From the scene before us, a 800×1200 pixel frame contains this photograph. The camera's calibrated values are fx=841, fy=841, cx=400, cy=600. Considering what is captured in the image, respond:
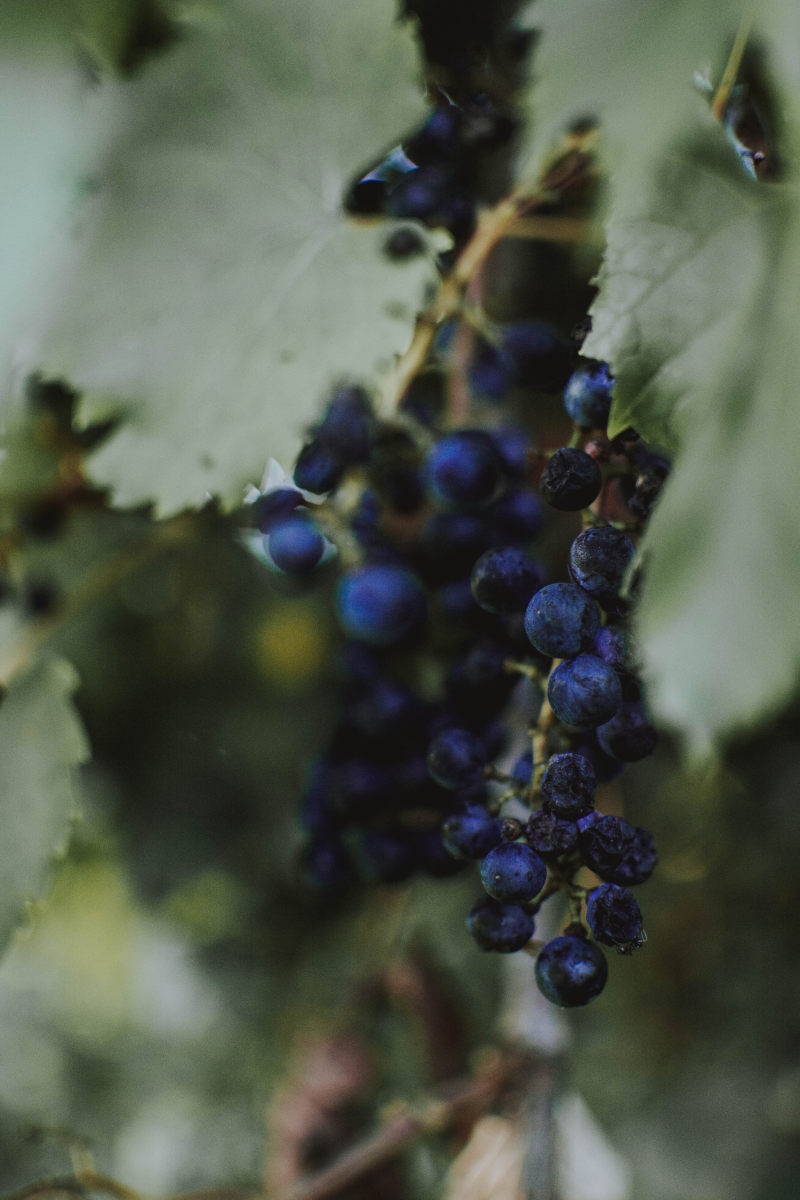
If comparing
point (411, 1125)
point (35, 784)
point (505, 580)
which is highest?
point (505, 580)

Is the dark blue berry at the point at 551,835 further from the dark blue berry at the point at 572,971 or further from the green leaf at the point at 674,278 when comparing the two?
the green leaf at the point at 674,278

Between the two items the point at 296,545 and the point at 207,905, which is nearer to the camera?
the point at 296,545

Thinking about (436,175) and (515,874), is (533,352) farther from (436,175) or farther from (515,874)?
(515,874)

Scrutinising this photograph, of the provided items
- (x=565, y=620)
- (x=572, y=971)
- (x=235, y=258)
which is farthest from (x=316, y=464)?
(x=572, y=971)

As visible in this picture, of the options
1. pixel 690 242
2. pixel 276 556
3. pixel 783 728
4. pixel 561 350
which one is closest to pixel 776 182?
pixel 690 242

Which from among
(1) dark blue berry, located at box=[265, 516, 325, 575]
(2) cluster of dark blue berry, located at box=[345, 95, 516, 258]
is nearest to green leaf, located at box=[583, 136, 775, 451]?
(2) cluster of dark blue berry, located at box=[345, 95, 516, 258]
